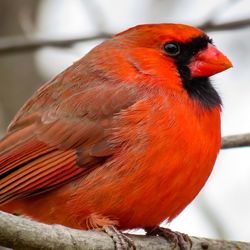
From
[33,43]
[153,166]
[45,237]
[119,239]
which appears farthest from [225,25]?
[45,237]

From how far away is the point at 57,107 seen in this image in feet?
17.1

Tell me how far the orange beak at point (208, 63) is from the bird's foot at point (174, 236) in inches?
35.9

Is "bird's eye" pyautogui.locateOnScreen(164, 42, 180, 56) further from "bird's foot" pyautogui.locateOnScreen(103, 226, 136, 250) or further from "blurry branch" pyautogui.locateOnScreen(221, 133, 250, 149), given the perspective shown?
"bird's foot" pyautogui.locateOnScreen(103, 226, 136, 250)

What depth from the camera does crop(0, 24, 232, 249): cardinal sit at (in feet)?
15.5

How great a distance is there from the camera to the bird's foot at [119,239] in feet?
14.7

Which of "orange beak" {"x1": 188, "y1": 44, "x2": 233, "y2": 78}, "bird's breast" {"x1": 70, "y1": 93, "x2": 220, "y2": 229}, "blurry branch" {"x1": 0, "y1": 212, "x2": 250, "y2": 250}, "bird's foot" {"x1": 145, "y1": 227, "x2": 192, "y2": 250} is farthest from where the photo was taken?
"orange beak" {"x1": 188, "y1": 44, "x2": 233, "y2": 78}

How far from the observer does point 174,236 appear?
4902 millimetres

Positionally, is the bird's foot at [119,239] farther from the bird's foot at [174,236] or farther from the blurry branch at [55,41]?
the blurry branch at [55,41]

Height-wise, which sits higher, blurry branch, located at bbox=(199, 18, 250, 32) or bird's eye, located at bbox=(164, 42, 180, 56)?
blurry branch, located at bbox=(199, 18, 250, 32)

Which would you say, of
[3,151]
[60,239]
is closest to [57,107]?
[3,151]

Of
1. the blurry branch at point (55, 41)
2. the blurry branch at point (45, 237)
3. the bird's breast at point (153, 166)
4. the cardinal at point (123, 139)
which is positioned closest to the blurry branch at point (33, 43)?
the blurry branch at point (55, 41)

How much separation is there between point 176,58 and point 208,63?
186 millimetres

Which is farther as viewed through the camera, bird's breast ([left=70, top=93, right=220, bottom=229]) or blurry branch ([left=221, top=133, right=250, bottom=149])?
blurry branch ([left=221, top=133, right=250, bottom=149])

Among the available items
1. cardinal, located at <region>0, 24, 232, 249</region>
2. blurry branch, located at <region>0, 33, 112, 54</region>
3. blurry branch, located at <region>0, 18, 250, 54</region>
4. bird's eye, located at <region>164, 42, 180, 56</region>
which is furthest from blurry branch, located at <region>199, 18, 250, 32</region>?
bird's eye, located at <region>164, 42, 180, 56</region>
